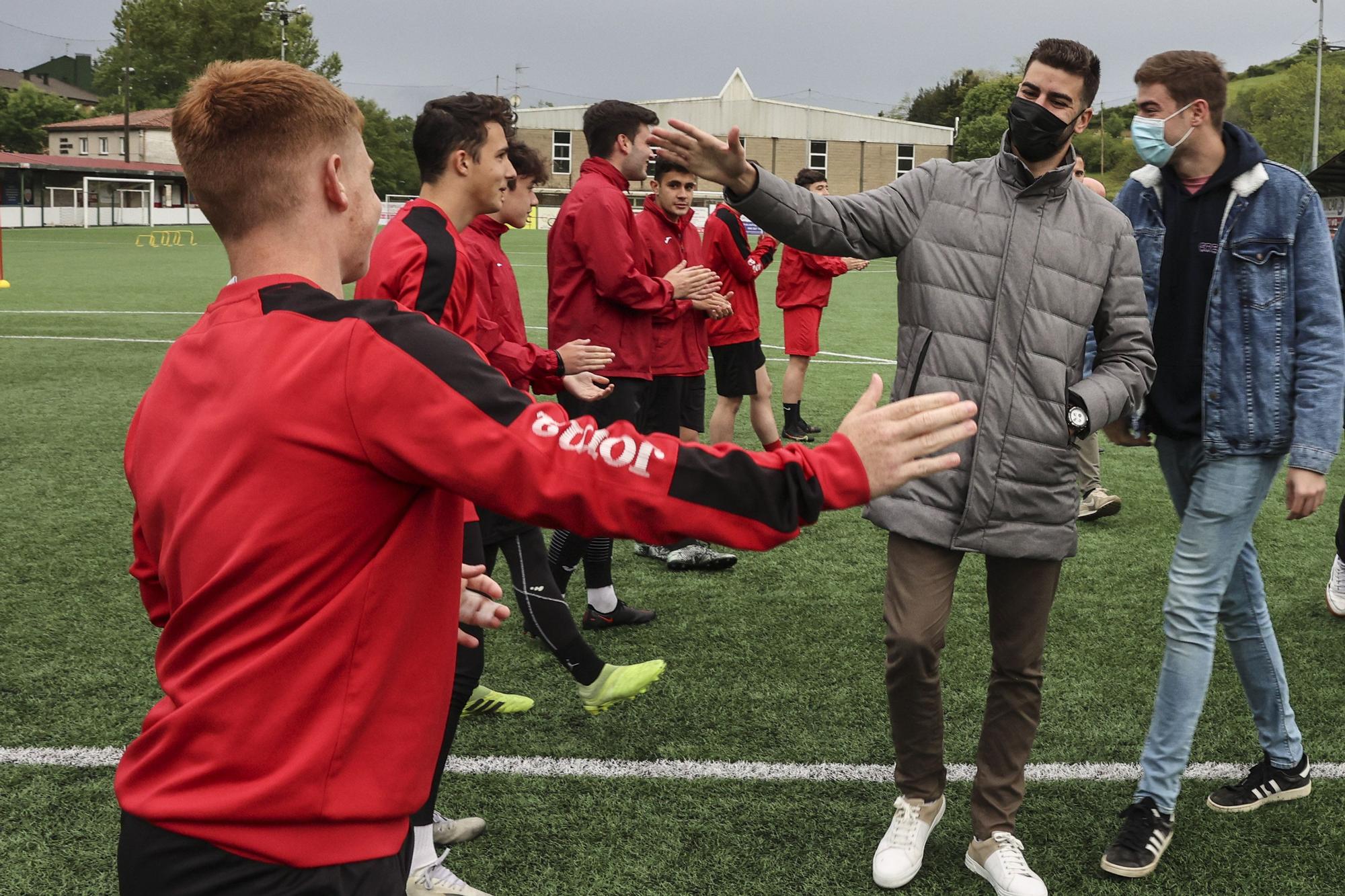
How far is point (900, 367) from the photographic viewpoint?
11.7 feet

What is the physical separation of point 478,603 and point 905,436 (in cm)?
103

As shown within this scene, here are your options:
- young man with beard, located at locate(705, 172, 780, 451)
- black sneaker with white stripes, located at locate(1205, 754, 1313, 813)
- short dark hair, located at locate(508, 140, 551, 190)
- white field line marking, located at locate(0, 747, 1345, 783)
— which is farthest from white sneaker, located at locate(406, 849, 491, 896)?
young man with beard, located at locate(705, 172, 780, 451)

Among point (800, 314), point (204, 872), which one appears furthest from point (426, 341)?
point (800, 314)

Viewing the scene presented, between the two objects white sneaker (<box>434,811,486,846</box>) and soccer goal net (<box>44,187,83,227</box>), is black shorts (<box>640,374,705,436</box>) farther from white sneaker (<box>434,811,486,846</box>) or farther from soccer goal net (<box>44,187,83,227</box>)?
soccer goal net (<box>44,187,83,227</box>)

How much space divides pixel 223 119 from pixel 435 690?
0.98 meters

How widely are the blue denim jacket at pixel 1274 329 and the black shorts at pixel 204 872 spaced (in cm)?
289

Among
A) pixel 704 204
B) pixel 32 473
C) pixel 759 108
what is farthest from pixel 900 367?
pixel 759 108

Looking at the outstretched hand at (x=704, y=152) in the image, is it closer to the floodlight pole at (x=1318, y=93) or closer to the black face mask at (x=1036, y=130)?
the black face mask at (x=1036, y=130)

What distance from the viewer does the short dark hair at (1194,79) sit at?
3.63 meters

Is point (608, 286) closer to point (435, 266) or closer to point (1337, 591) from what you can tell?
point (435, 266)

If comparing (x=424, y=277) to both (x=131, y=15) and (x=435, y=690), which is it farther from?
(x=131, y=15)

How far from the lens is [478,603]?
96.0 inches

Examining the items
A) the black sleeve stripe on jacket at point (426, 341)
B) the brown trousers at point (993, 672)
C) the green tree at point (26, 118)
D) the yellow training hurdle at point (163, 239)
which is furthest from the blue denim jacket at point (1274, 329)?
the green tree at point (26, 118)

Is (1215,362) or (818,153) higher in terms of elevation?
(818,153)
